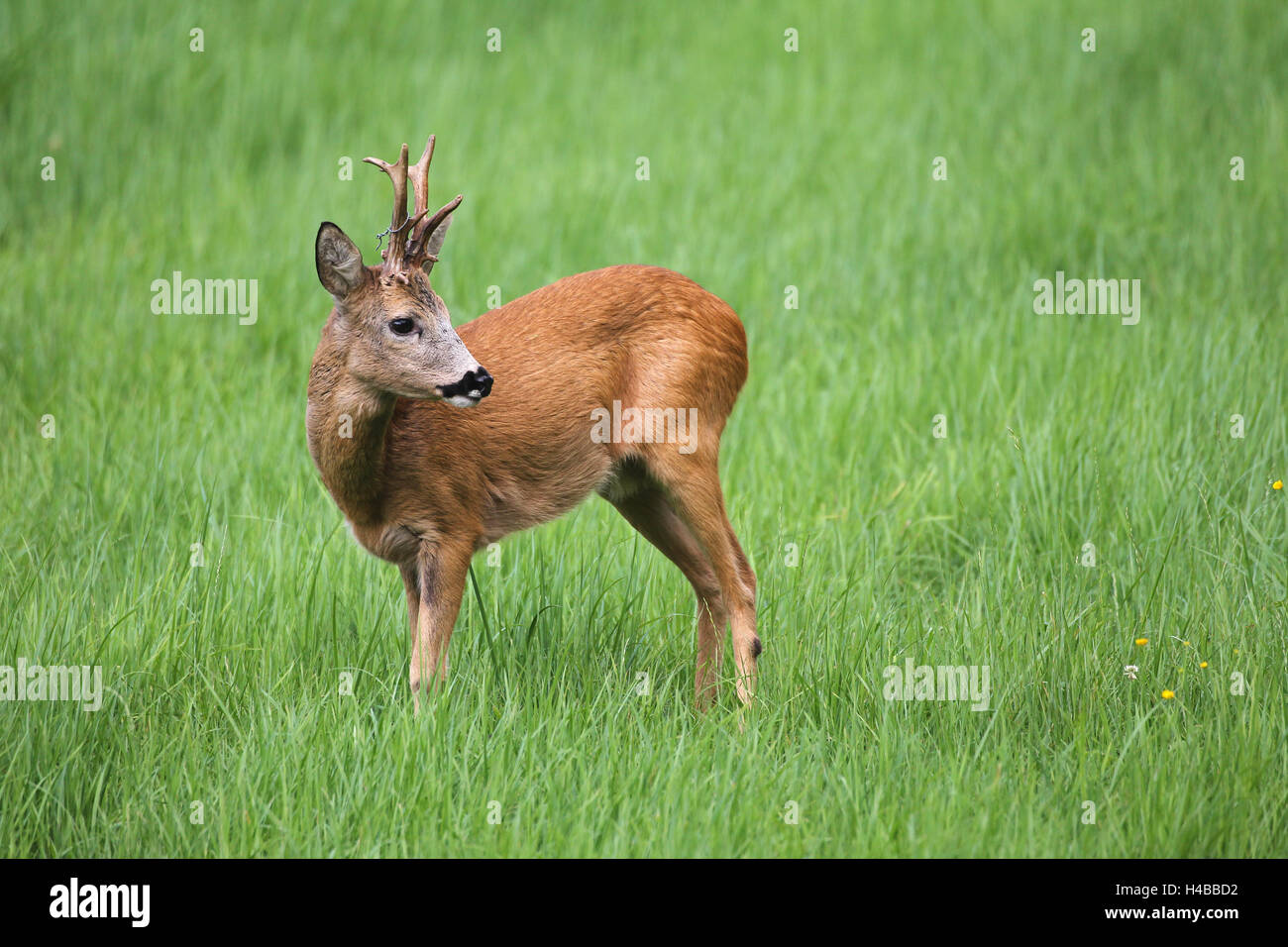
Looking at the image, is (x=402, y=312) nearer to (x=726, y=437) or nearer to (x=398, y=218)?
(x=398, y=218)

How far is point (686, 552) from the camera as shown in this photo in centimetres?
571

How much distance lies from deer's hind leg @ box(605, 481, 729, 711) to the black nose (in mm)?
1142

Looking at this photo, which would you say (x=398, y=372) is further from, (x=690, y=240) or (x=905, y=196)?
(x=905, y=196)

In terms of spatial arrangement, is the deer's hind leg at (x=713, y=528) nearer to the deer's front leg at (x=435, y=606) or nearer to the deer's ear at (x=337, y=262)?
the deer's front leg at (x=435, y=606)

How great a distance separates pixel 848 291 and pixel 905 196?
59.7 inches

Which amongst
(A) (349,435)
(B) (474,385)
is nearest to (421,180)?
(B) (474,385)

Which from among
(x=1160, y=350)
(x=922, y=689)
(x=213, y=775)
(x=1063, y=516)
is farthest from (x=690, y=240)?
(x=213, y=775)

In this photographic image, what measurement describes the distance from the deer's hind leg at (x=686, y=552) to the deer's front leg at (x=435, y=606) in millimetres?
823

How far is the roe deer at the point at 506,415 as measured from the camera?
4.73m

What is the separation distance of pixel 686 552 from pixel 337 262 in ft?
6.17

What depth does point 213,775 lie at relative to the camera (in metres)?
4.70

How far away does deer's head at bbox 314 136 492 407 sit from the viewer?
462cm

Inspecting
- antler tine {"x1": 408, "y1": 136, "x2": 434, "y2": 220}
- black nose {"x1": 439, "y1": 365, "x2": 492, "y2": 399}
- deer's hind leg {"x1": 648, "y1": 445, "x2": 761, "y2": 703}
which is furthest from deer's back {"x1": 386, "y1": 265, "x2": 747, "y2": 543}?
antler tine {"x1": 408, "y1": 136, "x2": 434, "y2": 220}

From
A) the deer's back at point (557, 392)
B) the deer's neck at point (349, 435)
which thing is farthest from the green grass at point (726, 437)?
the deer's neck at point (349, 435)
